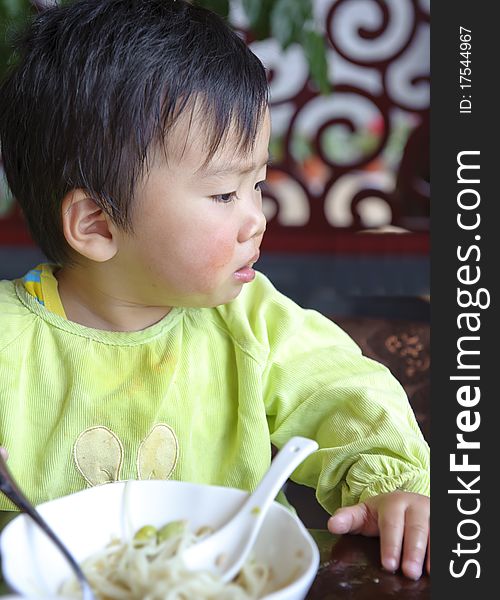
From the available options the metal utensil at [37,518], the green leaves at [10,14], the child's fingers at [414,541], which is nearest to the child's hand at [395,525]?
the child's fingers at [414,541]

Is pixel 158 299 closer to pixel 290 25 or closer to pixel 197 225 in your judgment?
pixel 197 225

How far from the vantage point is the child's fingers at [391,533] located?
902 mm

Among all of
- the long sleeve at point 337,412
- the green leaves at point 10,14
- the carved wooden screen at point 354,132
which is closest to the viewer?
the long sleeve at point 337,412

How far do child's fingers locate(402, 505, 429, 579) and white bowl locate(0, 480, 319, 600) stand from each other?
0.41ft

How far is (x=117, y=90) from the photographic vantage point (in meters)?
1.15

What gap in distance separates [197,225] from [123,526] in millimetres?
461

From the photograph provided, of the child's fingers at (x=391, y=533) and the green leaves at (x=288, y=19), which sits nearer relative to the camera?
the child's fingers at (x=391, y=533)

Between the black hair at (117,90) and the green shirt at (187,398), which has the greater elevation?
the black hair at (117,90)

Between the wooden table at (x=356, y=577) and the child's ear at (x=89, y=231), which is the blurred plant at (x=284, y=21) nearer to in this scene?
the child's ear at (x=89, y=231)

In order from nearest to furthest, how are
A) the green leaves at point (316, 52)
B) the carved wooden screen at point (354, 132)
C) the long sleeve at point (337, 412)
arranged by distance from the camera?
1. the long sleeve at point (337, 412)
2. the green leaves at point (316, 52)
3. the carved wooden screen at point (354, 132)

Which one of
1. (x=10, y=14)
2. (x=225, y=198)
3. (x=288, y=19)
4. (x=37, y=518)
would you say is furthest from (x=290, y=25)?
(x=37, y=518)

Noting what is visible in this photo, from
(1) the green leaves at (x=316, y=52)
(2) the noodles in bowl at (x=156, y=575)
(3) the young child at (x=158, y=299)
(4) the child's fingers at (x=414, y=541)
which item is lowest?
(4) the child's fingers at (x=414, y=541)

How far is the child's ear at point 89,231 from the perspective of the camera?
1243 mm

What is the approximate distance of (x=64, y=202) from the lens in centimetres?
124
